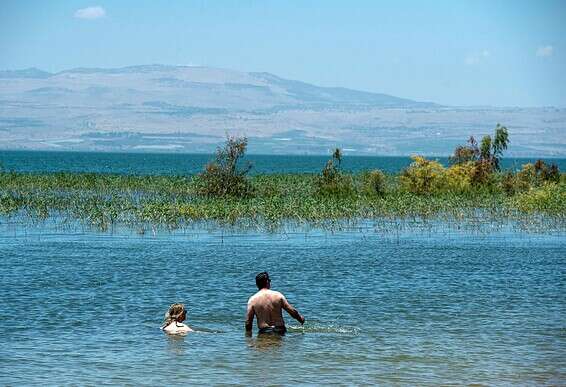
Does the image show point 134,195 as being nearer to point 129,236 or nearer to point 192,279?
point 129,236

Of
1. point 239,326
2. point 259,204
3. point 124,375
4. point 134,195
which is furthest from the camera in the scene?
point 134,195

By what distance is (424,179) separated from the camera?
69500 millimetres

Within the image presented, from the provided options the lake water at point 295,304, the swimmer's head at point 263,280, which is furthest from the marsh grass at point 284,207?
the swimmer's head at point 263,280

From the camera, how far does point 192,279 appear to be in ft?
111

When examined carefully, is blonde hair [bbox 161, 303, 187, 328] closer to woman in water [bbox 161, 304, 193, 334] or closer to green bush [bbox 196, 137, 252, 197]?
woman in water [bbox 161, 304, 193, 334]

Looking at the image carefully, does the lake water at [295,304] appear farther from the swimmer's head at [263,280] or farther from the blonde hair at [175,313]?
the swimmer's head at [263,280]

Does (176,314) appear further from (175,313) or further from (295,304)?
(295,304)

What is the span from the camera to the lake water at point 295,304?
20.2m

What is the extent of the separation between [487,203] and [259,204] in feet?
45.2

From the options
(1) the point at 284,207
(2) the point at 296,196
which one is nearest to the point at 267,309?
(1) the point at 284,207

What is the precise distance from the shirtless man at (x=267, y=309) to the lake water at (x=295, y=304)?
382mm

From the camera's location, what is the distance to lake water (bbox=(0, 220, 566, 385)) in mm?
20156

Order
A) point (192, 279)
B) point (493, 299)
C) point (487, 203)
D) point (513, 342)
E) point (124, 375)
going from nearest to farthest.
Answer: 1. point (124, 375)
2. point (513, 342)
3. point (493, 299)
4. point (192, 279)
5. point (487, 203)

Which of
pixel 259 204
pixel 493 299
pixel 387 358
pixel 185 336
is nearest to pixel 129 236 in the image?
pixel 259 204
